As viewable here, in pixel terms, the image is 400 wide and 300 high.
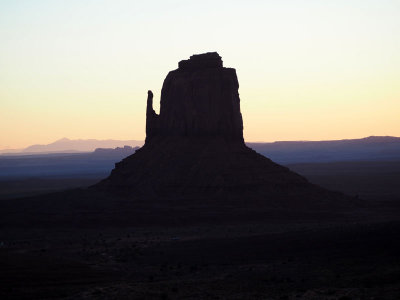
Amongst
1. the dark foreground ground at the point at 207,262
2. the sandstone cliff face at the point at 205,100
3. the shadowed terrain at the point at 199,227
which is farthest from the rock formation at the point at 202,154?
the dark foreground ground at the point at 207,262

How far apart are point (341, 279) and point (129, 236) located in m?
31.9

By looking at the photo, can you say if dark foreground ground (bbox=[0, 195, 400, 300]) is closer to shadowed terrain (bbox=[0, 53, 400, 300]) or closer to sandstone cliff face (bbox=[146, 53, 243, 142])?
shadowed terrain (bbox=[0, 53, 400, 300])

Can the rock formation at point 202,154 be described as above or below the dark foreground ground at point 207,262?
above

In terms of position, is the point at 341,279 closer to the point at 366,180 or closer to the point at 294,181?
the point at 294,181

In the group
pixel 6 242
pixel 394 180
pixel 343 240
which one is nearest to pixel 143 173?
pixel 6 242

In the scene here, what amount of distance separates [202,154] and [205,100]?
6485mm

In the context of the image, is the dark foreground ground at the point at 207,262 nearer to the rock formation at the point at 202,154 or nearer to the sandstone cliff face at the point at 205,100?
the rock formation at the point at 202,154

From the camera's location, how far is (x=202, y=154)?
91438mm

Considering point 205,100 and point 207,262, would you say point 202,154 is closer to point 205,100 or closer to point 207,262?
point 205,100

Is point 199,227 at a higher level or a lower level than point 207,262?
lower

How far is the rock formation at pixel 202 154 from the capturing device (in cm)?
8794

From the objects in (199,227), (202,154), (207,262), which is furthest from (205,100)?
(207,262)

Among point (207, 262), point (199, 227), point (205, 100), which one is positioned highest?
point (205, 100)

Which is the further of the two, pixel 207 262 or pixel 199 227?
pixel 199 227
